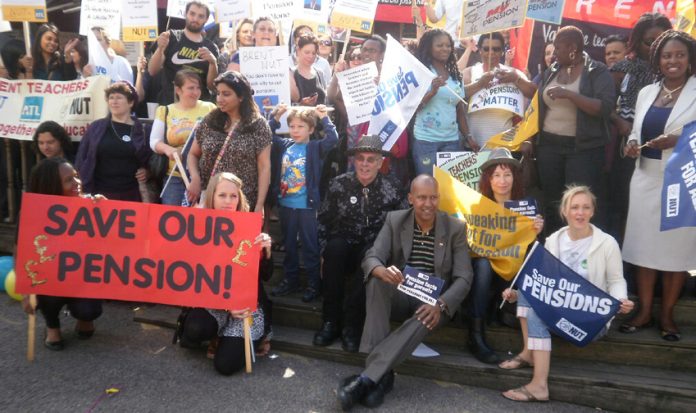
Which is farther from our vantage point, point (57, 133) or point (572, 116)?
point (57, 133)

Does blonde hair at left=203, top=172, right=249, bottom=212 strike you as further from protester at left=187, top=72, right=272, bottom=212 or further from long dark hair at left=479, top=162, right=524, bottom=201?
long dark hair at left=479, top=162, right=524, bottom=201

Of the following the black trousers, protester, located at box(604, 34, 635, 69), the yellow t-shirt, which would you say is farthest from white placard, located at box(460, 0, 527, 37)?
the yellow t-shirt

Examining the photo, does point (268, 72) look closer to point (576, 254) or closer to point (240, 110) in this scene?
point (240, 110)

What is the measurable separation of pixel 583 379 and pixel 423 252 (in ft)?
4.61

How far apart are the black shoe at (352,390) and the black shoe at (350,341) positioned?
0.53m

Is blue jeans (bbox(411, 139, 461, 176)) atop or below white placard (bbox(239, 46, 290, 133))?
below

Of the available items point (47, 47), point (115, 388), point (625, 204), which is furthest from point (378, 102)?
point (47, 47)

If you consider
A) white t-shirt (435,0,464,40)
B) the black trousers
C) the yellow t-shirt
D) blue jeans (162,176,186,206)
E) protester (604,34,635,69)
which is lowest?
the black trousers

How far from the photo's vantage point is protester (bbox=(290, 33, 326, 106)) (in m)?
6.01

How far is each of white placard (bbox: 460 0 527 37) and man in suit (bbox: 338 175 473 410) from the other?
A: 2194 mm

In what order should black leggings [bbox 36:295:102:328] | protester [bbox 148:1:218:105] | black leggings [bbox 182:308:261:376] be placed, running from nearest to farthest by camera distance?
black leggings [bbox 182:308:261:376]
black leggings [bbox 36:295:102:328]
protester [bbox 148:1:218:105]

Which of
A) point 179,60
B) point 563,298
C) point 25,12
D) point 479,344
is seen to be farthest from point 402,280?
point 25,12

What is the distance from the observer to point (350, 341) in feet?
14.2

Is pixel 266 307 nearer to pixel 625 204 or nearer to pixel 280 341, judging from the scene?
pixel 280 341
